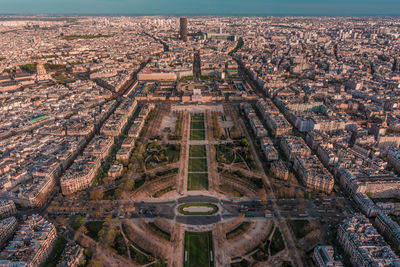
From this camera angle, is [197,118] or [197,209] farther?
[197,118]

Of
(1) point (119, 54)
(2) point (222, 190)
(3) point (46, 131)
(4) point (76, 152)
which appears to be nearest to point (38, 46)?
(1) point (119, 54)

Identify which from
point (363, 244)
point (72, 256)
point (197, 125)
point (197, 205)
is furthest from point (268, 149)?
point (72, 256)

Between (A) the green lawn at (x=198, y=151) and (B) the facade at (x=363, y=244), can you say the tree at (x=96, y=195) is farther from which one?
(B) the facade at (x=363, y=244)

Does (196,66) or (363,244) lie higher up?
(196,66)

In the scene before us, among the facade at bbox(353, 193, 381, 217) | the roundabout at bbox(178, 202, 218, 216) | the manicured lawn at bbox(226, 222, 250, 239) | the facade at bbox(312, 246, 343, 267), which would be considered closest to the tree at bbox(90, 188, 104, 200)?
the roundabout at bbox(178, 202, 218, 216)

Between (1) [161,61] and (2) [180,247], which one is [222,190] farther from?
(1) [161,61]

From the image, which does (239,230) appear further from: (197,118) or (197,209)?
(197,118)

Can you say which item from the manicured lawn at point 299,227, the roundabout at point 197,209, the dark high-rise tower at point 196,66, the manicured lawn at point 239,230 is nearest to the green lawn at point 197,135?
the roundabout at point 197,209
